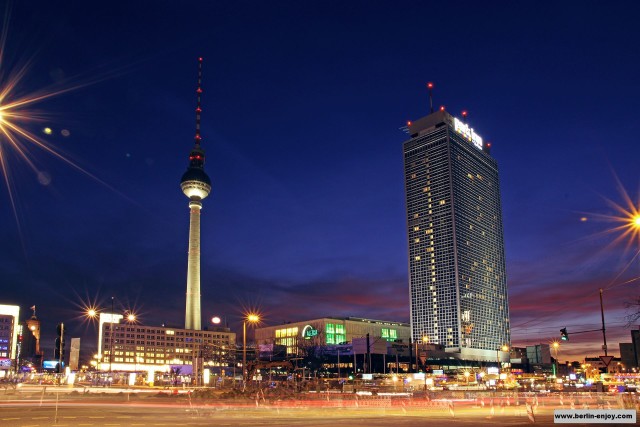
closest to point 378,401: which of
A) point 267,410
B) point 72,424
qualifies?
point 267,410

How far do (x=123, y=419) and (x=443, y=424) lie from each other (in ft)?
59.2

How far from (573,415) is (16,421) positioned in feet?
107

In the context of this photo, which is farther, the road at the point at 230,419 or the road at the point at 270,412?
the road at the point at 270,412

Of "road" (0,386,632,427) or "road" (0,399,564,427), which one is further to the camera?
"road" (0,386,632,427)

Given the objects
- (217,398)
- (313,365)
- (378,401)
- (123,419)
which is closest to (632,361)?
(313,365)

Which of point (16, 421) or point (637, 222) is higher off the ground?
point (637, 222)

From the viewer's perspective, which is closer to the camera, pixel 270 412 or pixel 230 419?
pixel 230 419

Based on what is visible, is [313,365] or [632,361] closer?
[632,361]

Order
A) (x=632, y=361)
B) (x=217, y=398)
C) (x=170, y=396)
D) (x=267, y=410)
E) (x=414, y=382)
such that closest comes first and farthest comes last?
(x=267, y=410) → (x=217, y=398) → (x=170, y=396) → (x=414, y=382) → (x=632, y=361)

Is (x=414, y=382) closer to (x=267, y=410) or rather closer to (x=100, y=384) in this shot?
(x=100, y=384)

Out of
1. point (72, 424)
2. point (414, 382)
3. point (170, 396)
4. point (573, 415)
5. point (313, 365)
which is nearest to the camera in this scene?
point (72, 424)

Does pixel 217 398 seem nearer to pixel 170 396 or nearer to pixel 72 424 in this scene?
pixel 170 396

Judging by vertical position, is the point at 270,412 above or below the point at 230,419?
below

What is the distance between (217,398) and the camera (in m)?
50.4
